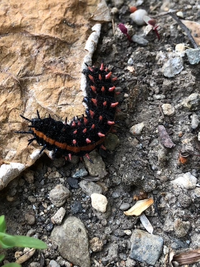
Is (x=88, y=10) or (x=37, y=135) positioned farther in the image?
(x=88, y=10)

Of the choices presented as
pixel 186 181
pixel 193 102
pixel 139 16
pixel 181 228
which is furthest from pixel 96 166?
pixel 139 16

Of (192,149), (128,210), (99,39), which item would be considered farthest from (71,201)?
(99,39)

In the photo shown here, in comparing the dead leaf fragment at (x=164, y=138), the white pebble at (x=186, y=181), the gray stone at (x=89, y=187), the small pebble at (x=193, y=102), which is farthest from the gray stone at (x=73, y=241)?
the small pebble at (x=193, y=102)

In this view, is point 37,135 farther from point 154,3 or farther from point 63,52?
point 154,3

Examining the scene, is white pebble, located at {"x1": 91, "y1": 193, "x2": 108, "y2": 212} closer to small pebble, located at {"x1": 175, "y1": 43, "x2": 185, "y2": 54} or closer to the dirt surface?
the dirt surface

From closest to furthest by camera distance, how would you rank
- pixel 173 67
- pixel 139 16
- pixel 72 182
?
1. pixel 72 182
2. pixel 173 67
3. pixel 139 16

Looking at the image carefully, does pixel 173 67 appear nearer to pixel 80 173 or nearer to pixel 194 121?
pixel 194 121
